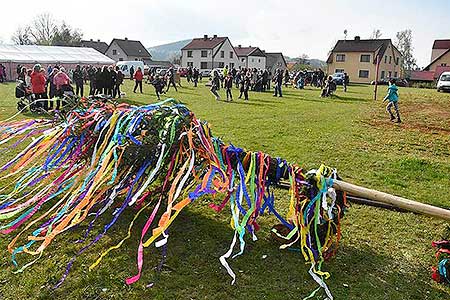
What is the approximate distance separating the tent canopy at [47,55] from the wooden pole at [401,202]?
1562 inches

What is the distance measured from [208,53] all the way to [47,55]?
130 ft

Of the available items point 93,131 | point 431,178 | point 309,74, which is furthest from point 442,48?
point 93,131

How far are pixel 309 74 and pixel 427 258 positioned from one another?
35.1 meters

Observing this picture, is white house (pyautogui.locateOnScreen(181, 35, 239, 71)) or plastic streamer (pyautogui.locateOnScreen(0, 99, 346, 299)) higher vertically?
white house (pyautogui.locateOnScreen(181, 35, 239, 71))

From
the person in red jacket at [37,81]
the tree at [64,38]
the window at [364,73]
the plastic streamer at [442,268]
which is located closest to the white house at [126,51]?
the tree at [64,38]

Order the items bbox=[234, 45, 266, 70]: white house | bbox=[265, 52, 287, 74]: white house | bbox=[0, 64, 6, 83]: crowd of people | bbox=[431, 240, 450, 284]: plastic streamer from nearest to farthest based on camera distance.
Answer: bbox=[431, 240, 450, 284]: plastic streamer < bbox=[0, 64, 6, 83]: crowd of people < bbox=[234, 45, 266, 70]: white house < bbox=[265, 52, 287, 74]: white house

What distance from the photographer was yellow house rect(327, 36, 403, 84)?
2410 inches

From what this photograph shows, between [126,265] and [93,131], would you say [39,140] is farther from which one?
[126,265]

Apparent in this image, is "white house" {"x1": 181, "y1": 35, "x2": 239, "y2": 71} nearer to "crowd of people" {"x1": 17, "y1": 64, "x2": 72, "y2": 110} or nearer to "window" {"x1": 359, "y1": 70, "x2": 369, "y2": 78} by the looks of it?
"window" {"x1": 359, "y1": 70, "x2": 369, "y2": 78}

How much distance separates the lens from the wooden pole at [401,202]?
451 cm

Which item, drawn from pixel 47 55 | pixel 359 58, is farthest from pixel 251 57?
pixel 47 55

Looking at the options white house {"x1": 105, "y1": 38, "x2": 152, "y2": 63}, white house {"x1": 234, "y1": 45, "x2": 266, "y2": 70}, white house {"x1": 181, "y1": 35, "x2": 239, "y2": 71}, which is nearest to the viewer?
white house {"x1": 105, "y1": 38, "x2": 152, "y2": 63}

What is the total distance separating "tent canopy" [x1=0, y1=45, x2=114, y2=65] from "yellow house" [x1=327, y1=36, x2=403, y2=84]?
116ft

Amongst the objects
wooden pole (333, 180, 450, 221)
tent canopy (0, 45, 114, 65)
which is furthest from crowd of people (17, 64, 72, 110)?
tent canopy (0, 45, 114, 65)
